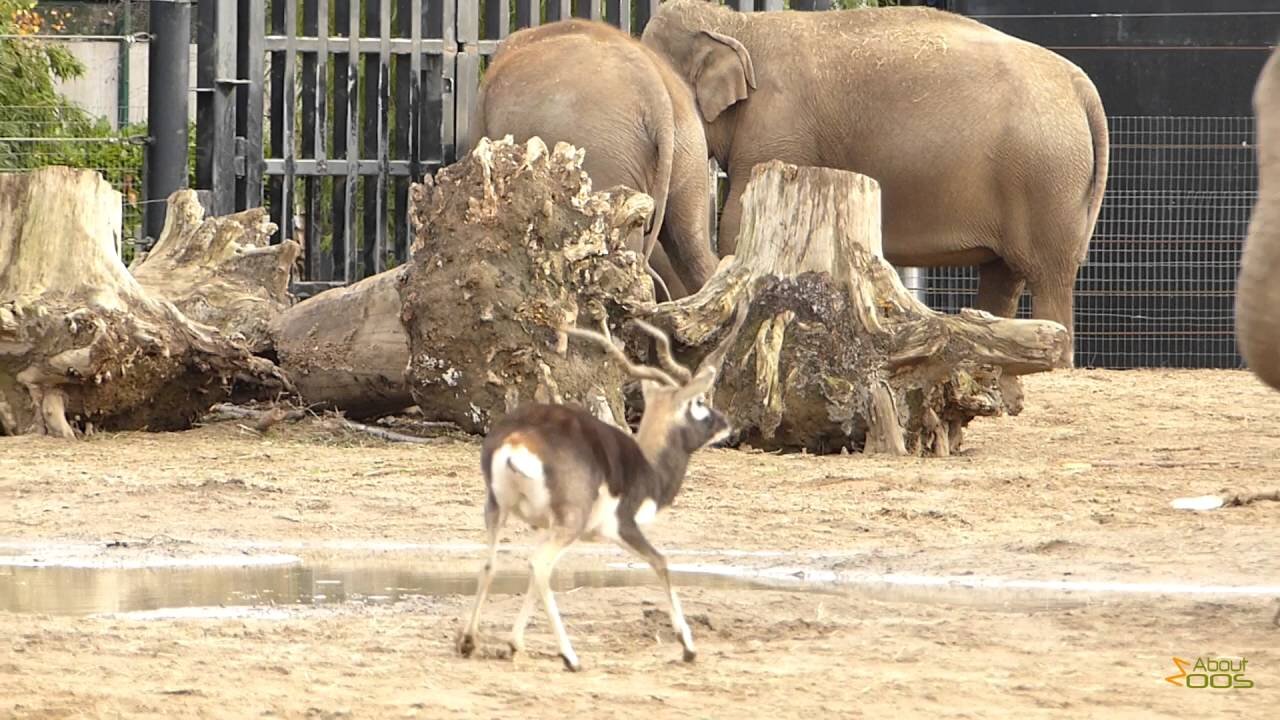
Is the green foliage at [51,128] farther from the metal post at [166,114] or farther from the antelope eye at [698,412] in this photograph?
the antelope eye at [698,412]

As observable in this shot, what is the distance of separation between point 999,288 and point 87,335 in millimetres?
7115

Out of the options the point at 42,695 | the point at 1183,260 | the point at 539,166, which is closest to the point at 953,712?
the point at 42,695

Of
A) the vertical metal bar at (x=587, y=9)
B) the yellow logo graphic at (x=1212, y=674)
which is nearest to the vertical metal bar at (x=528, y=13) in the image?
the vertical metal bar at (x=587, y=9)

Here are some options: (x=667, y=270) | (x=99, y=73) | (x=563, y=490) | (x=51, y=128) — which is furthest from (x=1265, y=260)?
(x=99, y=73)

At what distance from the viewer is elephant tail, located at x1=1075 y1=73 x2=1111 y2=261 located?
45.5ft

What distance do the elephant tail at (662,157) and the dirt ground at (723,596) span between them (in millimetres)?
2216

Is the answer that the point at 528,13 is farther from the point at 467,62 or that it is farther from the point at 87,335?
the point at 87,335

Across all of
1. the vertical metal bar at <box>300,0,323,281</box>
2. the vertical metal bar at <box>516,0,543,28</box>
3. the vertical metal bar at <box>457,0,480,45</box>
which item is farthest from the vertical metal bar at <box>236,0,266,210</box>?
the vertical metal bar at <box>516,0,543,28</box>

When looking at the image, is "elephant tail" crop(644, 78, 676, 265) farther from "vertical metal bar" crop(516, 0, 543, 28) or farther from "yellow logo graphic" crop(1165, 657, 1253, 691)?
"yellow logo graphic" crop(1165, 657, 1253, 691)

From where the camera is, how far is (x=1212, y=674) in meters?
4.80

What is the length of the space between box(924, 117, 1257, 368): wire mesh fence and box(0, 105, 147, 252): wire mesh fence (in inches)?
246

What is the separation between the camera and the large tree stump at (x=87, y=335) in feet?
31.2

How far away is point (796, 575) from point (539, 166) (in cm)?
365

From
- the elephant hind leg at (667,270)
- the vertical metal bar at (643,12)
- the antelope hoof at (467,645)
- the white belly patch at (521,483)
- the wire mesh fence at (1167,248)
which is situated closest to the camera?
the white belly patch at (521,483)
